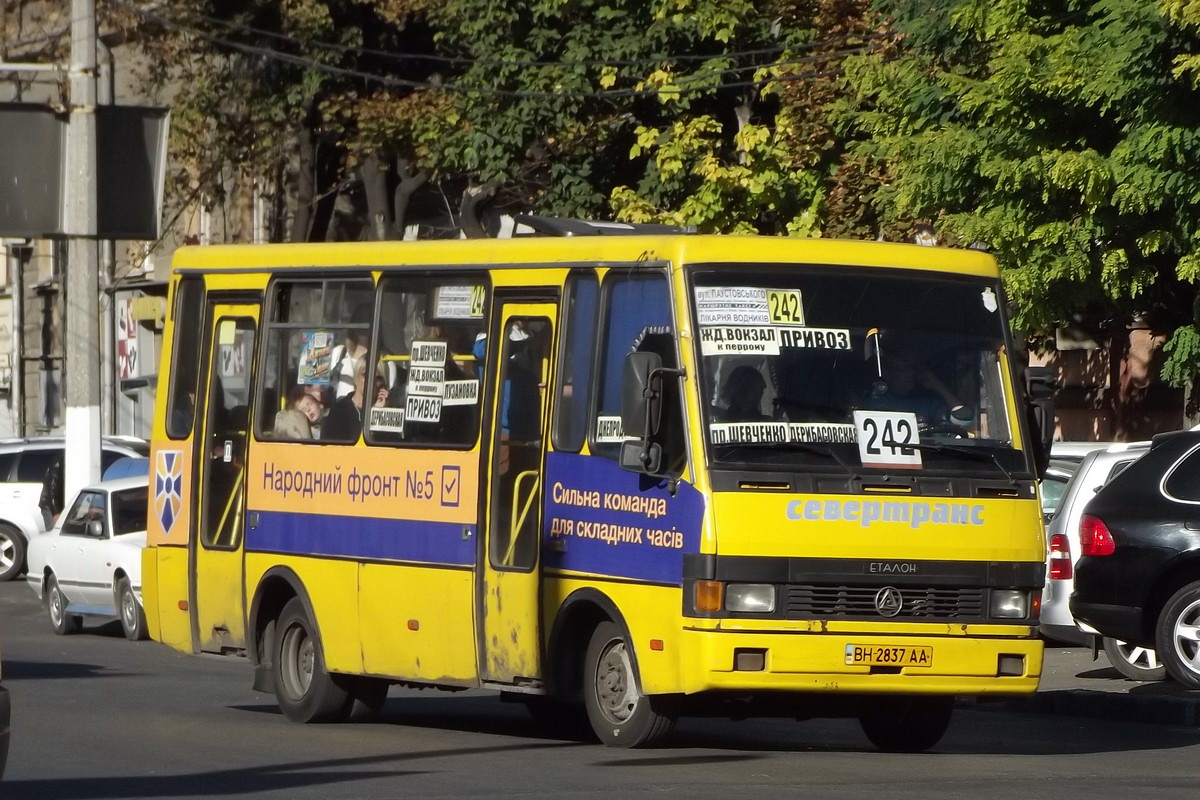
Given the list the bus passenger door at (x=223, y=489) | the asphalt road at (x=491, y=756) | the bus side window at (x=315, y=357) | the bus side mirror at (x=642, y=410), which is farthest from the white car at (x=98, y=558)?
the bus side mirror at (x=642, y=410)

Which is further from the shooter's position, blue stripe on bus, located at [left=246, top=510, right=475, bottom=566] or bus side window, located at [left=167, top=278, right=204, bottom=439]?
bus side window, located at [left=167, top=278, right=204, bottom=439]

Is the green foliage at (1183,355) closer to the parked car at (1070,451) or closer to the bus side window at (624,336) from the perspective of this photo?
the parked car at (1070,451)

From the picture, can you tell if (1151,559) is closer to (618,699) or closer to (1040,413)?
(1040,413)

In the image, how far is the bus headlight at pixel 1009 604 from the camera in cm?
1069

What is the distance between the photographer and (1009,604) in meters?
10.7

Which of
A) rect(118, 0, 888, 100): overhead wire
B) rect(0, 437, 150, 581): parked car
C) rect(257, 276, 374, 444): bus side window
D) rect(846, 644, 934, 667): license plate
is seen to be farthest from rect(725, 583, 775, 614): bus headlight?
rect(0, 437, 150, 581): parked car

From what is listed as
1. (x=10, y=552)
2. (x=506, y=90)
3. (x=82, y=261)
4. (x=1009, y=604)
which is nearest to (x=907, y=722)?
(x=1009, y=604)

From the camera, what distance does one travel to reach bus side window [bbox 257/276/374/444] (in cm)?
1276

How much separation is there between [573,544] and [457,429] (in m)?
1.16

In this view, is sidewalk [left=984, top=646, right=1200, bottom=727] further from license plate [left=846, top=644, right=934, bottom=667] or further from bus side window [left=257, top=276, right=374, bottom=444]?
bus side window [left=257, top=276, right=374, bottom=444]

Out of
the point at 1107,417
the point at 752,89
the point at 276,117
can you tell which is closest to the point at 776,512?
the point at 752,89

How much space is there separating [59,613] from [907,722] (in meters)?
11.7

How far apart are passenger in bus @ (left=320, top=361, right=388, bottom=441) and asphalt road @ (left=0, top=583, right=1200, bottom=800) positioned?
5.42 ft

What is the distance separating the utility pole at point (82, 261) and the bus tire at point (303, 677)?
11973mm
